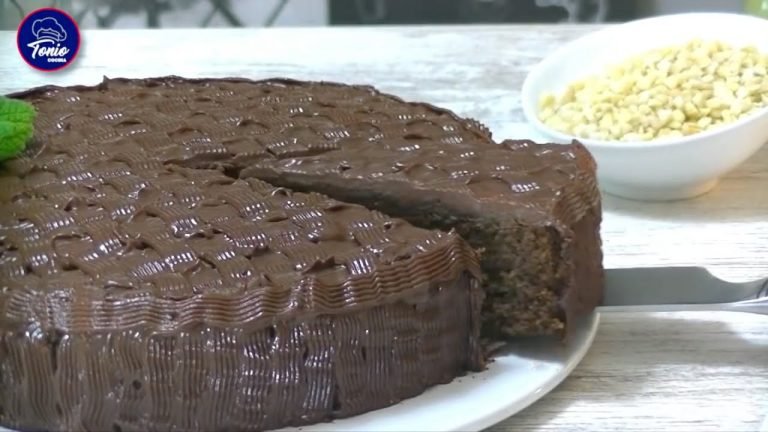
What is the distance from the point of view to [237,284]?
1174 millimetres

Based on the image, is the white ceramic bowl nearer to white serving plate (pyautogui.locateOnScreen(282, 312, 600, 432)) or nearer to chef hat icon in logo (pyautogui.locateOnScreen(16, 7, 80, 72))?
white serving plate (pyautogui.locateOnScreen(282, 312, 600, 432))

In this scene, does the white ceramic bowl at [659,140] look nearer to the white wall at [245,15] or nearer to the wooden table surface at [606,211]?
the wooden table surface at [606,211]

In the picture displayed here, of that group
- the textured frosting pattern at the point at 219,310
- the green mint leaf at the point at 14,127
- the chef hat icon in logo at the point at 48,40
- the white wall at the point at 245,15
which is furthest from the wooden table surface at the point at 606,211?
the green mint leaf at the point at 14,127

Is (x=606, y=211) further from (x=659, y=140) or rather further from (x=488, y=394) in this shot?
(x=488, y=394)

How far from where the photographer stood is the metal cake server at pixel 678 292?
53.8 inches

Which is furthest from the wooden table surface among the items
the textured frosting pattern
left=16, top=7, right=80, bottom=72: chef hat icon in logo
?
the textured frosting pattern

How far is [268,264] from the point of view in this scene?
121cm

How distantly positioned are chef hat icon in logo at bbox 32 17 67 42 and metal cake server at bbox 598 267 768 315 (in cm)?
142

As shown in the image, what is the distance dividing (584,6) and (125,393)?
6.70 ft

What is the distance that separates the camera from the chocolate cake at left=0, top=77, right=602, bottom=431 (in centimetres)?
115

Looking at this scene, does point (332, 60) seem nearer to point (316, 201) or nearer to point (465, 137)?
point (465, 137)

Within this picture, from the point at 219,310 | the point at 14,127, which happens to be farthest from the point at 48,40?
the point at 219,310

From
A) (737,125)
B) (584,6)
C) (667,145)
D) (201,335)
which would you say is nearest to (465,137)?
(667,145)

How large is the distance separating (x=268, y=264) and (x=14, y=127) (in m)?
0.51
